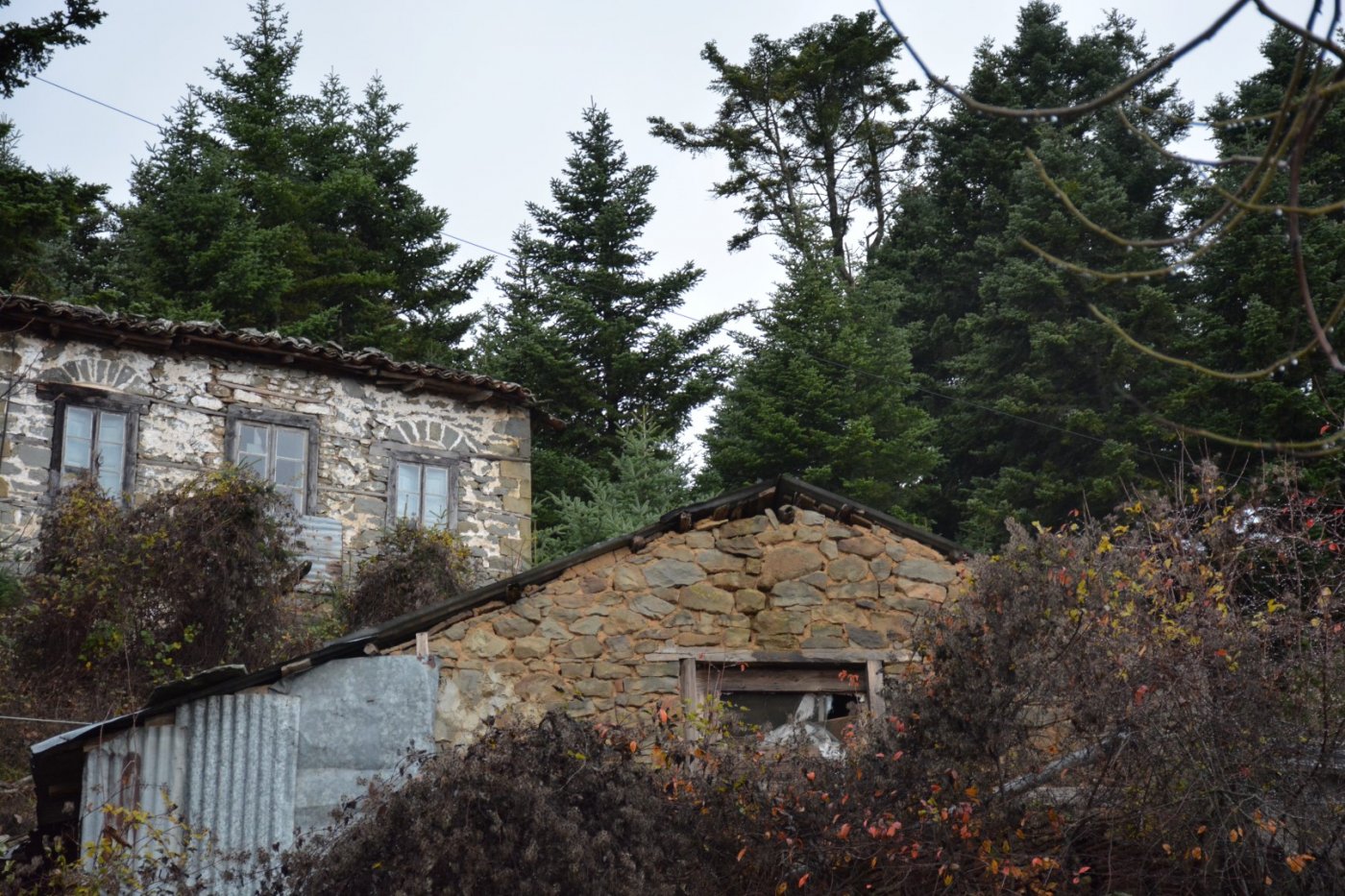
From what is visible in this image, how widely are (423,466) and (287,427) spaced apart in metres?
1.51

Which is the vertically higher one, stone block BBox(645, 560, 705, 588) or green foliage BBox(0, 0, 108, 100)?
green foliage BBox(0, 0, 108, 100)

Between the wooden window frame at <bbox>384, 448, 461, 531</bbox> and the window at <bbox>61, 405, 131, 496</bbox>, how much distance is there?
2698 millimetres

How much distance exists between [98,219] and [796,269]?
40.9ft

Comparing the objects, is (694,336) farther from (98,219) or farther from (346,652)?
(346,652)

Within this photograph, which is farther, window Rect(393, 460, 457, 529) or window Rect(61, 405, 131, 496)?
window Rect(393, 460, 457, 529)

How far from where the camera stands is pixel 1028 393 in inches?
830

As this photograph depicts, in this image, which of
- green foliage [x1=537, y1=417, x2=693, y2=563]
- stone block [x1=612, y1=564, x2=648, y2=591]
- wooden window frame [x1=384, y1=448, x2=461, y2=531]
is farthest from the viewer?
green foliage [x1=537, y1=417, x2=693, y2=563]

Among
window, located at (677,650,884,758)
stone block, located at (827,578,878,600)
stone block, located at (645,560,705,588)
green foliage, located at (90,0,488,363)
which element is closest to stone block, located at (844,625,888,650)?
window, located at (677,650,884,758)

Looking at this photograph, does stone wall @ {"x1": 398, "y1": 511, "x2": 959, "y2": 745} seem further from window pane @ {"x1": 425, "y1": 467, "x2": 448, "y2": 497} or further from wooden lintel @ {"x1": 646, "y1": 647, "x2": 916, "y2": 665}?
window pane @ {"x1": 425, "y1": 467, "x2": 448, "y2": 497}

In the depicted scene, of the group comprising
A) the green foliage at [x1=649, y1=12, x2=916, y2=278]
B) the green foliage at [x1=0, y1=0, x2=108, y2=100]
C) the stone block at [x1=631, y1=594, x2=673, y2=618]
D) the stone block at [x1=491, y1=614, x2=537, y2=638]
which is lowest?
the stone block at [x1=491, y1=614, x2=537, y2=638]

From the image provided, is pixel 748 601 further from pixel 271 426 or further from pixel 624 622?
pixel 271 426

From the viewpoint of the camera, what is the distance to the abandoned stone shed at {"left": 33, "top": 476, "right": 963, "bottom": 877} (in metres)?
7.94

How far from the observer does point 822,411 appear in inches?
774

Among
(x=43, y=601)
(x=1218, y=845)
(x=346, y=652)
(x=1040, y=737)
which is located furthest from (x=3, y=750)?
(x=1218, y=845)
